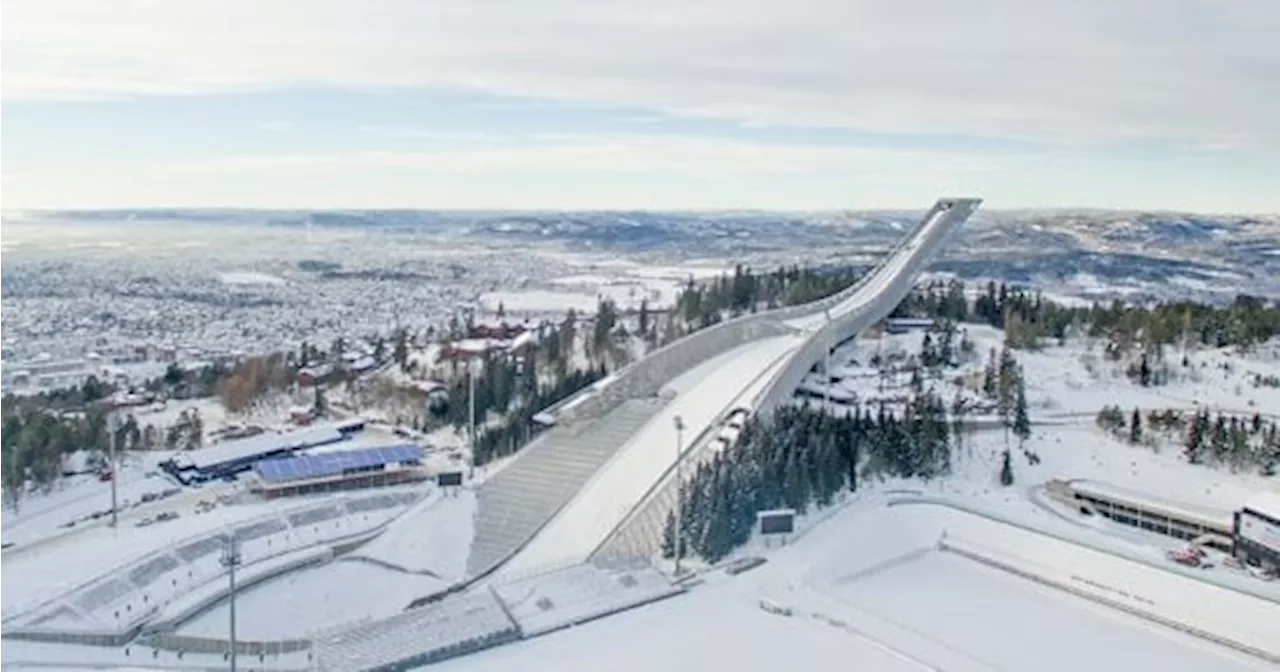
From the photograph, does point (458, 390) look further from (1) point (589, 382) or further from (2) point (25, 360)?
(2) point (25, 360)

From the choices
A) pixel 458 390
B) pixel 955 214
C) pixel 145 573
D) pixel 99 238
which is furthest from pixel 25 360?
pixel 99 238

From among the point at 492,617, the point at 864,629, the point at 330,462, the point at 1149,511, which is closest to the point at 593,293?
the point at 330,462

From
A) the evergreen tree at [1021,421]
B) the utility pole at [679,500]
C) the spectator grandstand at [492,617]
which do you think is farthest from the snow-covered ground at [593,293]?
the spectator grandstand at [492,617]

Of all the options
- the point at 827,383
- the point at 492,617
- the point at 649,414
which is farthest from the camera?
the point at 827,383

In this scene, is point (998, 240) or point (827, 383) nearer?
point (827, 383)

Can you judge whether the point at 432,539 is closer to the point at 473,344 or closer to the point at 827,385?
the point at 827,385

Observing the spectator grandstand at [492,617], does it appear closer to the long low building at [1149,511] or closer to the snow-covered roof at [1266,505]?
the long low building at [1149,511]

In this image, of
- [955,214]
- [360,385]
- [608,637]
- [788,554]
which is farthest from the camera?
[955,214]
